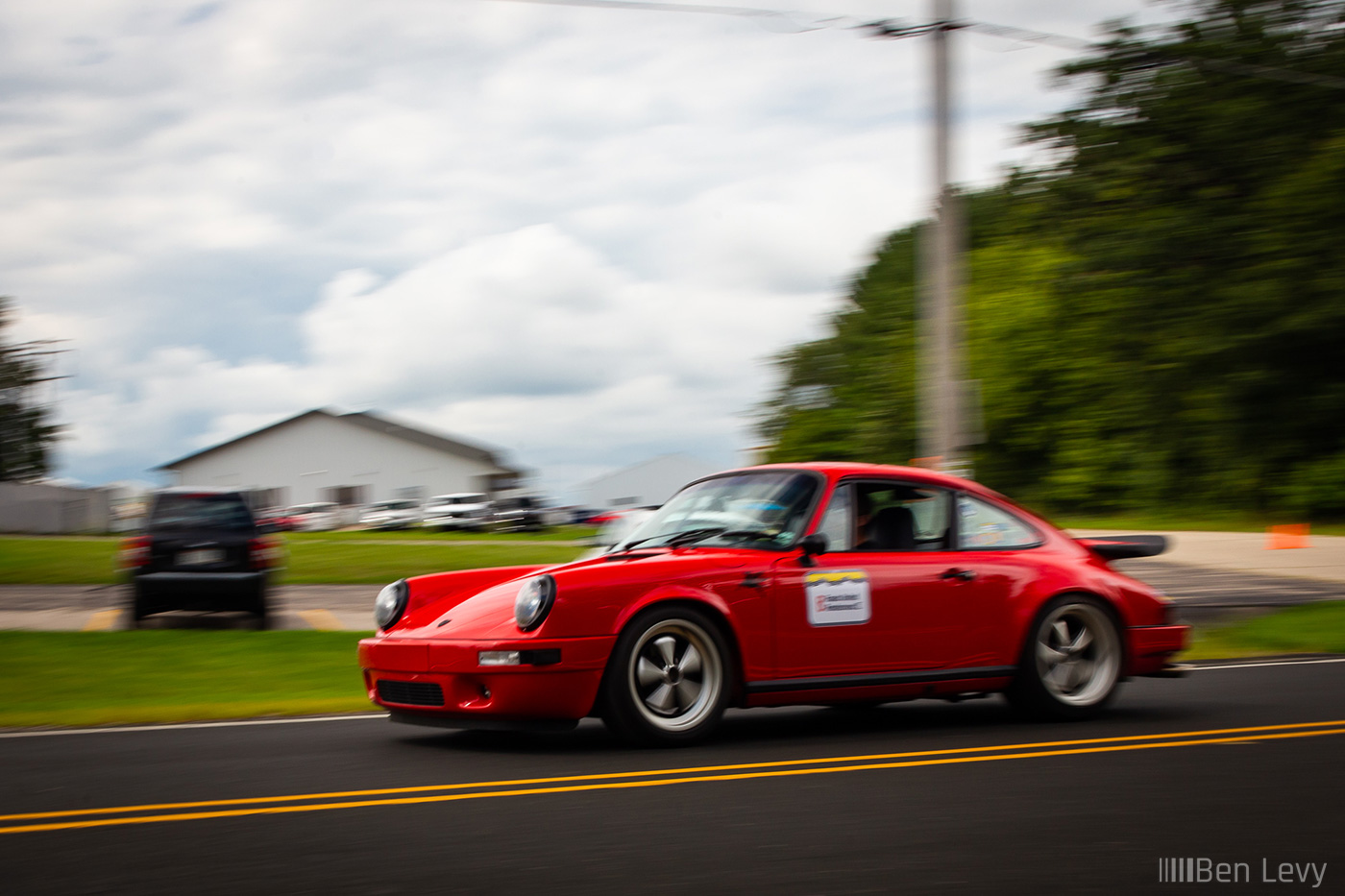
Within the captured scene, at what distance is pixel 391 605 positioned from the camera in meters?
7.05

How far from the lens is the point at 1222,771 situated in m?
5.65

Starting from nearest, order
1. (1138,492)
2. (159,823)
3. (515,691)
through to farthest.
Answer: (159,823) < (515,691) < (1138,492)

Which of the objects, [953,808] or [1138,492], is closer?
[953,808]

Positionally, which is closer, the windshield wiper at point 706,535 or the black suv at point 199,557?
the windshield wiper at point 706,535

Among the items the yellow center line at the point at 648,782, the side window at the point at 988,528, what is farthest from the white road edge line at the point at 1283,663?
the side window at the point at 988,528

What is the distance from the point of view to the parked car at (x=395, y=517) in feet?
186

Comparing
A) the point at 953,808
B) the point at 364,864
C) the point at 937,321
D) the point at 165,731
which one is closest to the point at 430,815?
the point at 364,864

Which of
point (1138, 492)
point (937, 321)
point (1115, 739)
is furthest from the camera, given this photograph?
point (1138, 492)

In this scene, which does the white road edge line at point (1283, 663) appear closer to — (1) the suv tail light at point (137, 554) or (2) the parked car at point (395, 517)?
(1) the suv tail light at point (137, 554)

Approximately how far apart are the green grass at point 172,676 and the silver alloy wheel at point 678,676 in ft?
9.09

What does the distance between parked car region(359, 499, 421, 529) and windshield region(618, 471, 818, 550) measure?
50.2 meters

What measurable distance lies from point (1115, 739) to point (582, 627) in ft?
8.84

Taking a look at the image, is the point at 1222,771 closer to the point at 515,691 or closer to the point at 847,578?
the point at 847,578

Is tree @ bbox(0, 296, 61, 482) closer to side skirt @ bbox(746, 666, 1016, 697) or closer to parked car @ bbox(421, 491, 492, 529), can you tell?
parked car @ bbox(421, 491, 492, 529)
